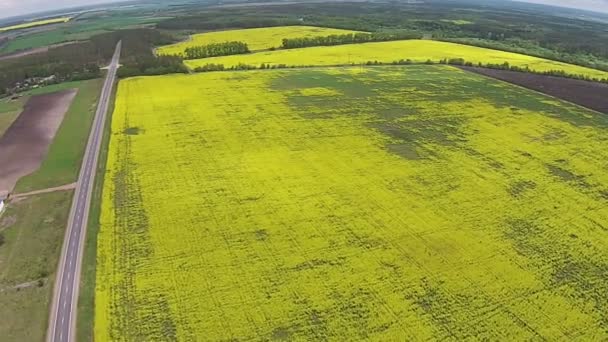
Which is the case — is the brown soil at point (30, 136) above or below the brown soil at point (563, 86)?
below

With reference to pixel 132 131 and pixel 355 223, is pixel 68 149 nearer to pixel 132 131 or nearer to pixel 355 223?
pixel 132 131

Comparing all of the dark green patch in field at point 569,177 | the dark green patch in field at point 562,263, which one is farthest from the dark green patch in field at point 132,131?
the dark green patch in field at point 569,177

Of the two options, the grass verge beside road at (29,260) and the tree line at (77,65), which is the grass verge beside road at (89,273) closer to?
the grass verge beside road at (29,260)

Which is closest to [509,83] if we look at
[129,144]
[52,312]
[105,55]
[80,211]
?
[129,144]

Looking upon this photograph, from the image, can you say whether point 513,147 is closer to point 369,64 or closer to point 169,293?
point 169,293

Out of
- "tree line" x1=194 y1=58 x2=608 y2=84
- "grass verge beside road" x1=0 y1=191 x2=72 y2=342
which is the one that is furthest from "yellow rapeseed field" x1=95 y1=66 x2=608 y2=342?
"tree line" x1=194 y1=58 x2=608 y2=84

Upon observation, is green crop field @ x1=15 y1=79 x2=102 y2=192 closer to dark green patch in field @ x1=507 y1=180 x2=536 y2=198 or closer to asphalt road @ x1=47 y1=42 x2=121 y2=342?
asphalt road @ x1=47 y1=42 x2=121 y2=342
